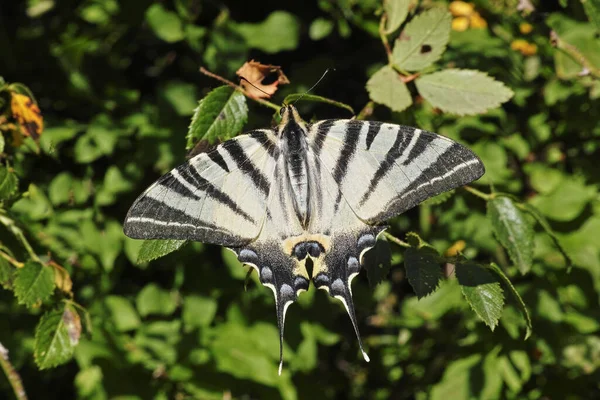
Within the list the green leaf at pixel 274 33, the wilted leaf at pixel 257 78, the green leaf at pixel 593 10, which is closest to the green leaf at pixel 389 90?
the wilted leaf at pixel 257 78

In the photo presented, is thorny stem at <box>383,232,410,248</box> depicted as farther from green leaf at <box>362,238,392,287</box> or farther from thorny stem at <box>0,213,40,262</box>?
thorny stem at <box>0,213,40,262</box>

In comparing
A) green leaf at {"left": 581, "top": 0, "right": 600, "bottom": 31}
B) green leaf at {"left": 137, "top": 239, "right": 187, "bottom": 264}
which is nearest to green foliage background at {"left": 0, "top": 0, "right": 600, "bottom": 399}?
green leaf at {"left": 581, "top": 0, "right": 600, "bottom": 31}

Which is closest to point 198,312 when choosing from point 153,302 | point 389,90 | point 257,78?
point 153,302

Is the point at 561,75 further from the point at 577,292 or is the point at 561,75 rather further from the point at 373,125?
the point at 373,125

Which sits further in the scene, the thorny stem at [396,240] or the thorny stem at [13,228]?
the thorny stem at [13,228]

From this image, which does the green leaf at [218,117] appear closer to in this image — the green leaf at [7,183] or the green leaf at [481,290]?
the green leaf at [7,183]

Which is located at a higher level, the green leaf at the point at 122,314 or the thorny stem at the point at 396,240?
the thorny stem at the point at 396,240

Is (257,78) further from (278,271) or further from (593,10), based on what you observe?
(593,10)

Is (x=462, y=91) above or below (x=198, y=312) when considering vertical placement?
above
